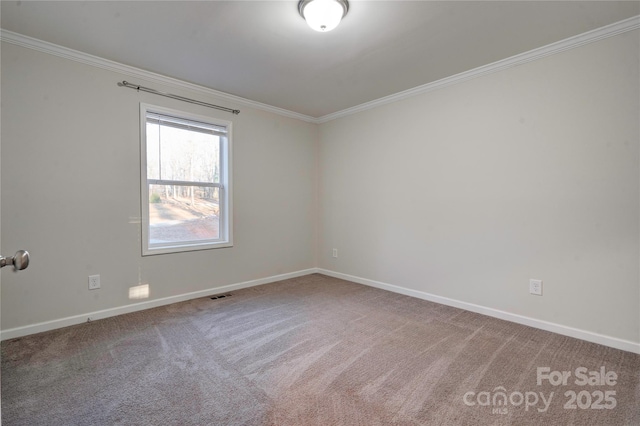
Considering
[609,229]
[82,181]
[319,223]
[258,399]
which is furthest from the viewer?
[319,223]

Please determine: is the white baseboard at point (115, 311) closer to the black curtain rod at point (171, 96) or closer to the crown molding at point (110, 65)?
the black curtain rod at point (171, 96)

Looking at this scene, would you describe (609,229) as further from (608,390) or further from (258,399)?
(258,399)

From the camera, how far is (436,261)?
342 centimetres

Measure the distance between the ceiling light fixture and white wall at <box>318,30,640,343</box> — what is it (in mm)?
1738

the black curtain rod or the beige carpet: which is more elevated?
the black curtain rod

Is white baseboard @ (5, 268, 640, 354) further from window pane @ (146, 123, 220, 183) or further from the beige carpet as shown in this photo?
window pane @ (146, 123, 220, 183)

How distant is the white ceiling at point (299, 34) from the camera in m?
2.10

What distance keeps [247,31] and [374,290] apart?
3114 mm

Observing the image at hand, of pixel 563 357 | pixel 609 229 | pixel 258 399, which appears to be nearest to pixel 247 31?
pixel 258 399

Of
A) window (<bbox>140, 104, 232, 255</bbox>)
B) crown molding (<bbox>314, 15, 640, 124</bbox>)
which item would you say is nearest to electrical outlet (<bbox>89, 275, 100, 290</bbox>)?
window (<bbox>140, 104, 232, 255</bbox>)

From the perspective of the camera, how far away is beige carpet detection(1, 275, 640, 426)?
1637 millimetres

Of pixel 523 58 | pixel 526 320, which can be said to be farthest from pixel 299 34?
pixel 526 320

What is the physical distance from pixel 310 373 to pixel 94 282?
2268 millimetres

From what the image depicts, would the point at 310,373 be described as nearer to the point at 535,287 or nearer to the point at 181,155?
the point at 535,287
